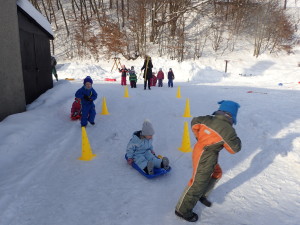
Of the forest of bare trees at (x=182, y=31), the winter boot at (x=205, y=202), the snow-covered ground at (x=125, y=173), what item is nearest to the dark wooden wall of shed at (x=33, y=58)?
the snow-covered ground at (x=125, y=173)

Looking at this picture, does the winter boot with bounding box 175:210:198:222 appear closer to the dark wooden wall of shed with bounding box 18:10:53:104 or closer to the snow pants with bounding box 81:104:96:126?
the snow pants with bounding box 81:104:96:126

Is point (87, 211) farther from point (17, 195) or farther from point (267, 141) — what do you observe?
point (267, 141)

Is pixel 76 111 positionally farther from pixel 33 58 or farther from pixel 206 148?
pixel 206 148

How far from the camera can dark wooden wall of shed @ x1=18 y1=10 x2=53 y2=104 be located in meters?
8.75

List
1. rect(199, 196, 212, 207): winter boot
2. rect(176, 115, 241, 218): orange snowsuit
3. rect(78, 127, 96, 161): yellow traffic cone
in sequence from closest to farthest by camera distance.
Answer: rect(176, 115, 241, 218): orange snowsuit → rect(199, 196, 212, 207): winter boot → rect(78, 127, 96, 161): yellow traffic cone

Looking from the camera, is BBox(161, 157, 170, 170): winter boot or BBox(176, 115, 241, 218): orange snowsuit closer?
BBox(176, 115, 241, 218): orange snowsuit

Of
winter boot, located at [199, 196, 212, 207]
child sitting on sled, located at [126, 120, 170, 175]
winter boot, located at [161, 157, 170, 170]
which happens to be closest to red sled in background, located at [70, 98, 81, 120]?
child sitting on sled, located at [126, 120, 170, 175]

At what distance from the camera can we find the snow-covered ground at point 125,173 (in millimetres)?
3553

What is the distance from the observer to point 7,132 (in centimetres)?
577

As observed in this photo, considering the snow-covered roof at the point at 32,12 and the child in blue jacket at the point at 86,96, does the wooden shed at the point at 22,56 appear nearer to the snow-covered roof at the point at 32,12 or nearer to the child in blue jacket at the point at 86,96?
the snow-covered roof at the point at 32,12

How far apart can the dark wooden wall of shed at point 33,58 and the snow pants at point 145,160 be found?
596 cm

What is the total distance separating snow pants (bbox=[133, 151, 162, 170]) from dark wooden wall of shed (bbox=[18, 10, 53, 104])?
596 cm

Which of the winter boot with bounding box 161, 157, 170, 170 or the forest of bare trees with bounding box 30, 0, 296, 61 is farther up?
the forest of bare trees with bounding box 30, 0, 296, 61

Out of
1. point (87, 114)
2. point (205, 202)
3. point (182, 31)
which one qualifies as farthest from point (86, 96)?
point (182, 31)
